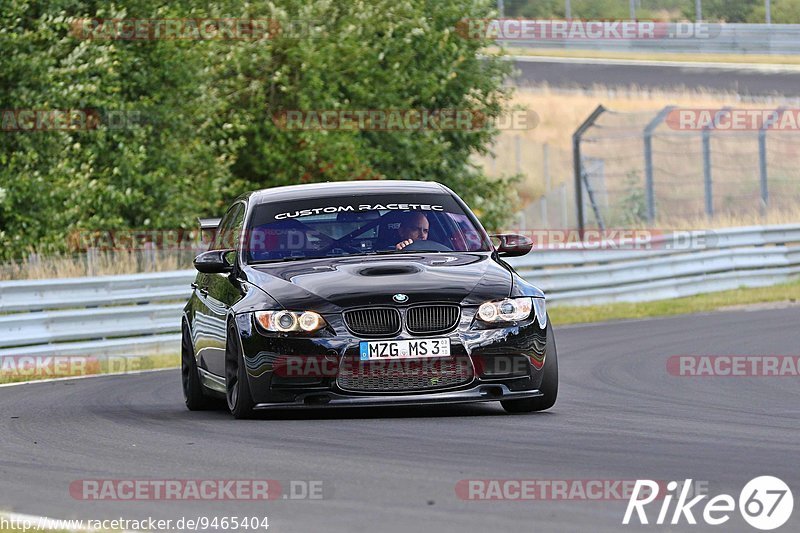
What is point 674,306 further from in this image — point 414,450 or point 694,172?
point 694,172

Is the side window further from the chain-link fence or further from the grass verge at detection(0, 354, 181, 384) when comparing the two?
the chain-link fence

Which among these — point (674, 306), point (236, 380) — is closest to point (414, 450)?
point (236, 380)

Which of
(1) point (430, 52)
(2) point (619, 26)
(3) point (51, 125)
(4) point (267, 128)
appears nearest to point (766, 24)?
(2) point (619, 26)

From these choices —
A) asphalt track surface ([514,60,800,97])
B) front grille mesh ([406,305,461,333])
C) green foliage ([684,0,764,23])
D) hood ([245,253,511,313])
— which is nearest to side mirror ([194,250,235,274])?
hood ([245,253,511,313])

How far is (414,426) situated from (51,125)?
16.3m

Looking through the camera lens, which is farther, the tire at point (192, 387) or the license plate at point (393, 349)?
the tire at point (192, 387)

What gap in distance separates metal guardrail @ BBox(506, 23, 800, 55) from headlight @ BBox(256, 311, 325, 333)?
39865mm

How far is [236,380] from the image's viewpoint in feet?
34.1

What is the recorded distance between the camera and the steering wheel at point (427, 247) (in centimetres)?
1106

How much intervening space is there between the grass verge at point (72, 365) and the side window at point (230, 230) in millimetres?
4015

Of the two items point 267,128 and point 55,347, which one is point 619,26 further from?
point 55,347

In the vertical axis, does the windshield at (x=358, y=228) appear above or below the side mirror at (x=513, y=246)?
above

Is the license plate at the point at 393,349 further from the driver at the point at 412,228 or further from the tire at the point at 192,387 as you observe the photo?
the tire at the point at 192,387

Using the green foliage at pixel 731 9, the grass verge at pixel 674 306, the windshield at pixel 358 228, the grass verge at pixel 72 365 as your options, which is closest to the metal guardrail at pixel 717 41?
the green foliage at pixel 731 9
